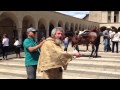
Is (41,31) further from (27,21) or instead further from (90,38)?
(90,38)

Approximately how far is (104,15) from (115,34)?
6583cm

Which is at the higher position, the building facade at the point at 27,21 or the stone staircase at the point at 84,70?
the building facade at the point at 27,21

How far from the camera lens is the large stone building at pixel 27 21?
75.4 feet

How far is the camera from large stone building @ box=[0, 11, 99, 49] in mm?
22984

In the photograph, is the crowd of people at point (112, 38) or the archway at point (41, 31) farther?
the archway at point (41, 31)

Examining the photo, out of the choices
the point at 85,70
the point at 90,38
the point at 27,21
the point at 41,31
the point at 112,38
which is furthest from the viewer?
the point at 27,21

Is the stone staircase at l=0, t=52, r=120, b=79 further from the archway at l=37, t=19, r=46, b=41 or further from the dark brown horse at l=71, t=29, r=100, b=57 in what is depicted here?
the archway at l=37, t=19, r=46, b=41

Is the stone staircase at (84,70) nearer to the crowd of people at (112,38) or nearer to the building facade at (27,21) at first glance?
the crowd of people at (112,38)

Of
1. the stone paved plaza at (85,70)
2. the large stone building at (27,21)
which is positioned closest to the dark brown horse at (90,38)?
the stone paved plaza at (85,70)

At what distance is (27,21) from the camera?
2819cm

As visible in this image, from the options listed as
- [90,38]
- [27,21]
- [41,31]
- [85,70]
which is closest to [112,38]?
[90,38]

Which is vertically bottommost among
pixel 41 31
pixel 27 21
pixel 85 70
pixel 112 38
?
pixel 85 70

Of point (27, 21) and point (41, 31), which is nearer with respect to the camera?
point (41, 31)

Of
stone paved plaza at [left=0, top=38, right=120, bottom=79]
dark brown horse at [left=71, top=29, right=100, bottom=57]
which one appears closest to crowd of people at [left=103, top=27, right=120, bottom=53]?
dark brown horse at [left=71, top=29, right=100, bottom=57]
